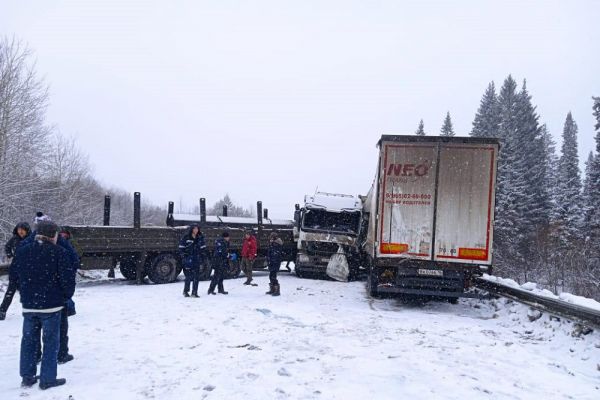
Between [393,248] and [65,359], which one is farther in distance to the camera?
[393,248]

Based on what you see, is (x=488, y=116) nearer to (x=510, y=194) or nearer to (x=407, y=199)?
(x=510, y=194)

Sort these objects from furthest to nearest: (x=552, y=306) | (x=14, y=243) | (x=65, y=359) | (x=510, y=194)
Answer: (x=510, y=194) → (x=552, y=306) → (x=14, y=243) → (x=65, y=359)

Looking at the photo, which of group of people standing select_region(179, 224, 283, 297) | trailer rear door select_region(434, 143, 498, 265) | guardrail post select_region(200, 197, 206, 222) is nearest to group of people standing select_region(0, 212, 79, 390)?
Answer: group of people standing select_region(179, 224, 283, 297)

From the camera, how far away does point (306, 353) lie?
19.8ft

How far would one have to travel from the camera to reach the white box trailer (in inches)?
392

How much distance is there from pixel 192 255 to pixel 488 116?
3766 centimetres

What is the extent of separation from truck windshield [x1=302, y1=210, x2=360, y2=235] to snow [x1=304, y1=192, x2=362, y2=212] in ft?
0.65

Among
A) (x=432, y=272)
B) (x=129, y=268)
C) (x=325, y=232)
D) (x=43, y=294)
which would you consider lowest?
(x=129, y=268)

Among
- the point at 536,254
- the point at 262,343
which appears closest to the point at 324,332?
the point at 262,343

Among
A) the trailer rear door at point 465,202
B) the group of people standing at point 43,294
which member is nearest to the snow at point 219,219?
the trailer rear door at point 465,202

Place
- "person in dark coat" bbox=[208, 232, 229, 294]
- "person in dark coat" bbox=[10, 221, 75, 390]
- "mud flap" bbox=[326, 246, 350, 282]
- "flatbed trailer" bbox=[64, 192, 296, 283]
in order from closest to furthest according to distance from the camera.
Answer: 1. "person in dark coat" bbox=[10, 221, 75, 390]
2. "person in dark coat" bbox=[208, 232, 229, 294]
3. "flatbed trailer" bbox=[64, 192, 296, 283]
4. "mud flap" bbox=[326, 246, 350, 282]

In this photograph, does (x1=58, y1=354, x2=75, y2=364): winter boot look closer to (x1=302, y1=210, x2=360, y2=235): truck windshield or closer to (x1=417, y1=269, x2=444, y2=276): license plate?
(x1=417, y1=269, x2=444, y2=276): license plate

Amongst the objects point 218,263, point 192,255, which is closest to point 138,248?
point 192,255

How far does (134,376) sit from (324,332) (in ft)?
11.1
